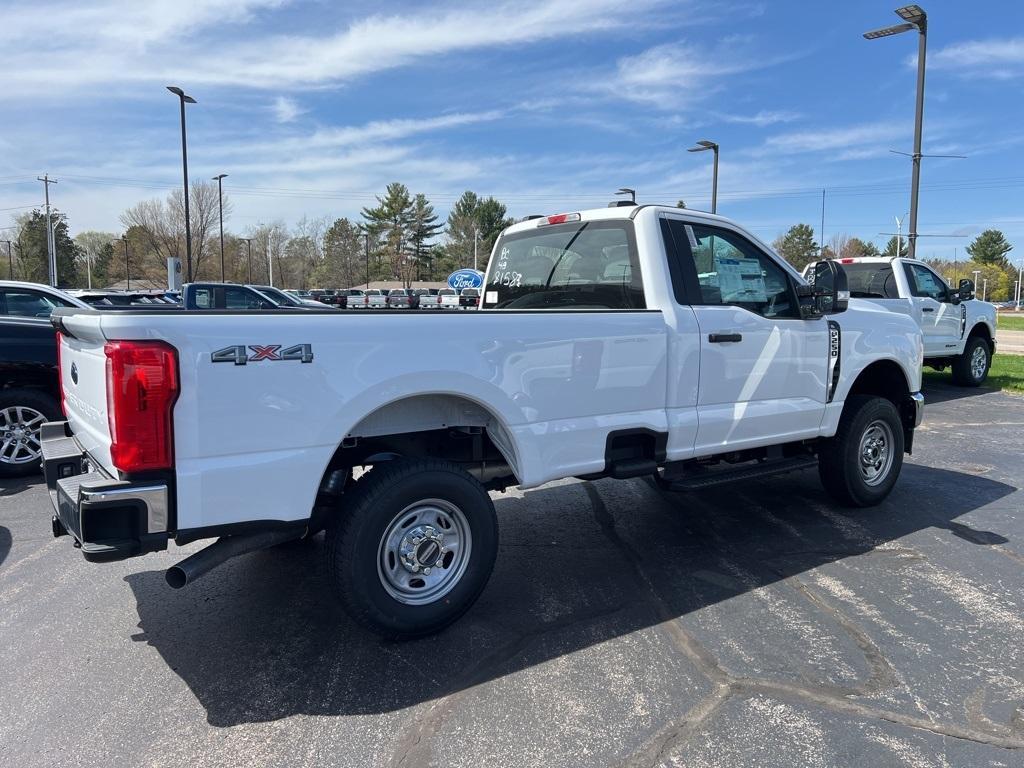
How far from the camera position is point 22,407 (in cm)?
665

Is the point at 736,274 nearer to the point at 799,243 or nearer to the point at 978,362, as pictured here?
the point at 978,362

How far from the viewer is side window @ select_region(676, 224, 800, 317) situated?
4703 millimetres

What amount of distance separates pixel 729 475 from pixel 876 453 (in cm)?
187

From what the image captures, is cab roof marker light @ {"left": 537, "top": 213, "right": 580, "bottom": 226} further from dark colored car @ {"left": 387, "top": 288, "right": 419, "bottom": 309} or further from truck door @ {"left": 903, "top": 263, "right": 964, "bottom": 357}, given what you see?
dark colored car @ {"left": 387, "top": 288, "right": 419, "bottom": 309}

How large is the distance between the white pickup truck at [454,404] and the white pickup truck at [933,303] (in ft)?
22.6

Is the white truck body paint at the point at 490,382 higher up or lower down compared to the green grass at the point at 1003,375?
higher up

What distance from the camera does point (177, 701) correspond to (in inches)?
124

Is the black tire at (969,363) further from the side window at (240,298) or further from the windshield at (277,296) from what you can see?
the windshield at (277,296)

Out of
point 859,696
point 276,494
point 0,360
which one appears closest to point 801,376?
point 859,696

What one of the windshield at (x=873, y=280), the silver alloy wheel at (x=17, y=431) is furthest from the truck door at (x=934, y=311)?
the silver alloy wheel at (x=17, y=431)

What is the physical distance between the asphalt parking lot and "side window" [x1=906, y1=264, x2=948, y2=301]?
7434 millimetres

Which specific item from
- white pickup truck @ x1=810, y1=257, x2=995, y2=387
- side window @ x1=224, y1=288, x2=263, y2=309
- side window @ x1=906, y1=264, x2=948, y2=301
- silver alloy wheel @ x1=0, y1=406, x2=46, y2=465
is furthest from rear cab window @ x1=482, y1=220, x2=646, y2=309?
side window @ x1=224, y1=288, x2=263, y2=309

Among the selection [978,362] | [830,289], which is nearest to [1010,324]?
[978,362]

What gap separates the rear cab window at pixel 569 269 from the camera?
466 centimetres
